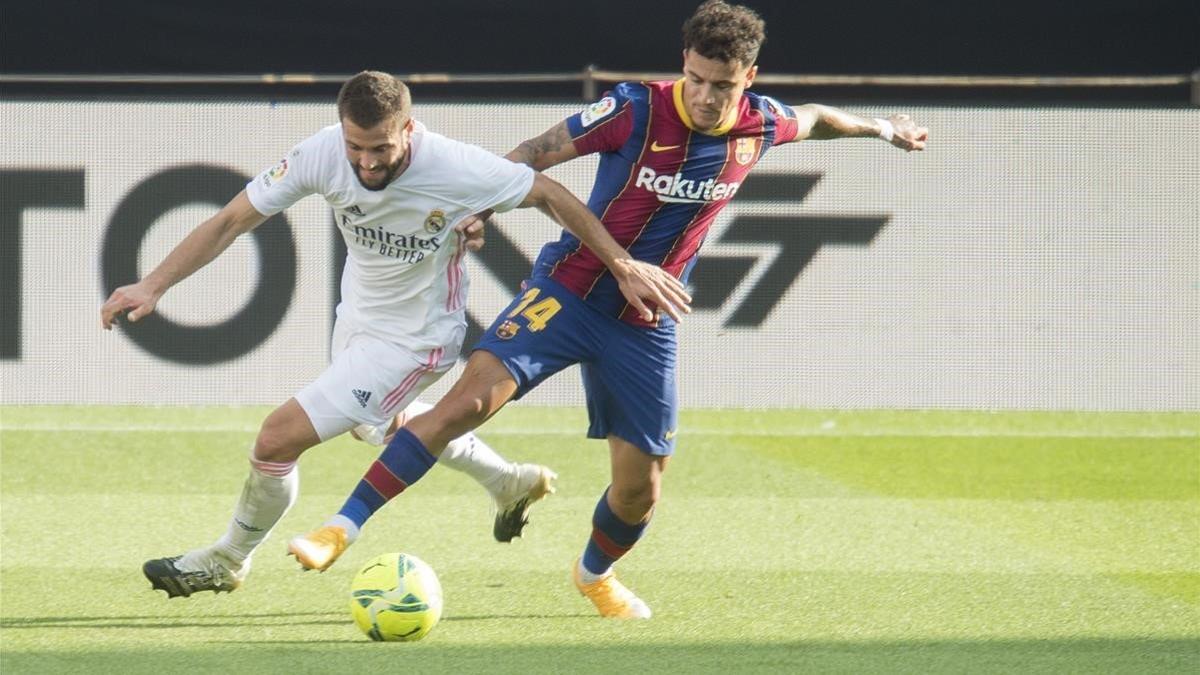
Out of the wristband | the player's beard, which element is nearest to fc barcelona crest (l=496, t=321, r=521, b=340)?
the player's beard

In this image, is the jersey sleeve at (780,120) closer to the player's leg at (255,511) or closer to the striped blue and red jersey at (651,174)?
the striped blue and red jersey at (651,174)

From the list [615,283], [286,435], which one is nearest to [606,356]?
[615,283]

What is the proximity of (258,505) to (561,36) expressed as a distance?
679 centimetres

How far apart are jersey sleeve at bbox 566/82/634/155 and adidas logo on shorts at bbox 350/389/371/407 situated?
3.32 ft

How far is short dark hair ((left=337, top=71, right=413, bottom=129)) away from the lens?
4.79 meters

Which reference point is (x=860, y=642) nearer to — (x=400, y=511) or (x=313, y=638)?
(x=313, y=638)

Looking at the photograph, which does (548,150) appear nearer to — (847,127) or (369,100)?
(369,100)

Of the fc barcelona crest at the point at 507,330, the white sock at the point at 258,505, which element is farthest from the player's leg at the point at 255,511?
the fc barcelona crest at the point at 507,330

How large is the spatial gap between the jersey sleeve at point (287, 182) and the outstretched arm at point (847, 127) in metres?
1.64

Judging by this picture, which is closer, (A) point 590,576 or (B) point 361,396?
(B) point 361,396

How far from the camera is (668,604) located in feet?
18.3

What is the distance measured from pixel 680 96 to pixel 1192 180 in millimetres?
6007

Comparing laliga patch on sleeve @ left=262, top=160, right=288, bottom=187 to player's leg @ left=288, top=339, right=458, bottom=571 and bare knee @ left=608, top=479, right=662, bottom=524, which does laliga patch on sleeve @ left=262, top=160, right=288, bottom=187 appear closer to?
player's leg @ left=288, top=339, right=458, bottom=571

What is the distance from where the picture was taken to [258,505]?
528 centimetres
